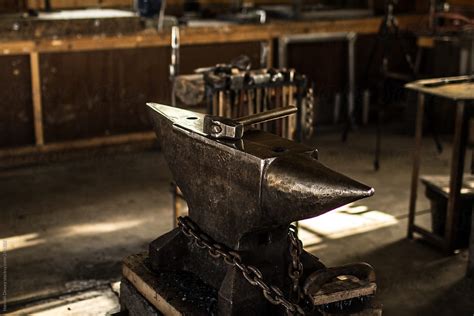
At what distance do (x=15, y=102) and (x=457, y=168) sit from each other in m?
2.88

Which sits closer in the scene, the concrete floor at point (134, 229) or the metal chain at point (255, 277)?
the metal chain at point (255, 277)

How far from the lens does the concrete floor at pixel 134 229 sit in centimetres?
304

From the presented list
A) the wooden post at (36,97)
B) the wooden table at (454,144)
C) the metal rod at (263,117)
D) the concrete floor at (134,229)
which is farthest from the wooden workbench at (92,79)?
the metal rod at (263,117)

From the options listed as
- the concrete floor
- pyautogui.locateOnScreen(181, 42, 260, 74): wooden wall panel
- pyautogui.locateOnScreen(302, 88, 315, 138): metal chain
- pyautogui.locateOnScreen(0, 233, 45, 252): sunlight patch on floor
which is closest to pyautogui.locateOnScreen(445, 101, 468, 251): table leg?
the concrete floor

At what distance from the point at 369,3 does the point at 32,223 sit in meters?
3.84

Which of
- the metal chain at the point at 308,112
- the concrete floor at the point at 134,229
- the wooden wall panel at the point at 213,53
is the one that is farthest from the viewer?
the wooden wall panel at the point at 213,53

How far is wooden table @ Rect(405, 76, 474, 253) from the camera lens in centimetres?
326

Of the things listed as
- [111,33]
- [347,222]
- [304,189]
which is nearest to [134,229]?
[347,222]

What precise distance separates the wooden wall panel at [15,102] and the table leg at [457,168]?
9.19 feet

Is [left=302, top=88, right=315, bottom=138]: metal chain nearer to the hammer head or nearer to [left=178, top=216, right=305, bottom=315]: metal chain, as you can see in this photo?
the hammer head

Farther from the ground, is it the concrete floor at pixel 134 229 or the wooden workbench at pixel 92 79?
the wooden workbench at pixel 92 79

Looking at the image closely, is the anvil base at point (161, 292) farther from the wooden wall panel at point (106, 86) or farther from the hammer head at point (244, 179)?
the wooden wall panel at point (106, 86)

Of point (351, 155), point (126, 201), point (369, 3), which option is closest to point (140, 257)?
point (126, 201)

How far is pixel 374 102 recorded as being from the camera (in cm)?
606
